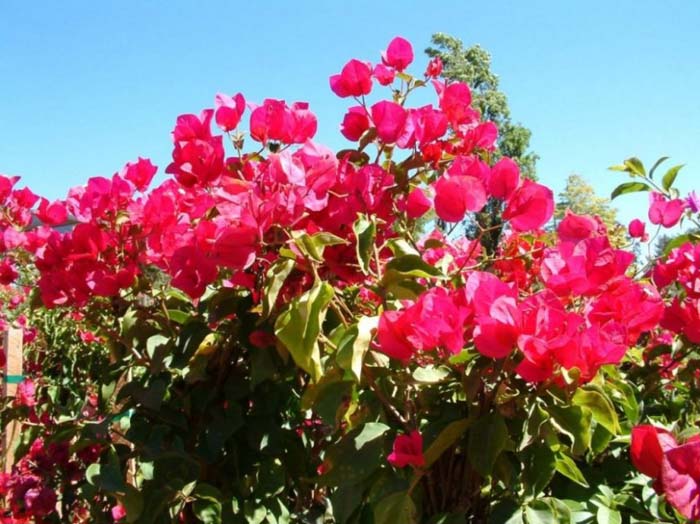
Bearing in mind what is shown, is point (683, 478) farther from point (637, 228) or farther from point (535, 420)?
point (637, 228)

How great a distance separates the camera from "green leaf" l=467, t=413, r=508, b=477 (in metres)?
0.75

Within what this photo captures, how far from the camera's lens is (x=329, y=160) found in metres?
0.96

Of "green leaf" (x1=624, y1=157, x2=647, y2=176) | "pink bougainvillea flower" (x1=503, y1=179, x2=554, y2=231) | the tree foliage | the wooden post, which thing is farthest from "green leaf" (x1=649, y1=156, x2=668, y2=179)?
the tree foliage

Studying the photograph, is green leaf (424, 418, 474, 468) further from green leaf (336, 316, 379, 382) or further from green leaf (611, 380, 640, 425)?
green leaf (611, 380, 640, 425)

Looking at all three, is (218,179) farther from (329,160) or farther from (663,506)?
(663,506)

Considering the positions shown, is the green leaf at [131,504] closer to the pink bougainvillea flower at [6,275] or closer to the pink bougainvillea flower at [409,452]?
the pink bougainvillea flower at [409,452]

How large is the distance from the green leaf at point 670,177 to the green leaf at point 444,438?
36.8 inches

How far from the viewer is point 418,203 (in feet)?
3.37

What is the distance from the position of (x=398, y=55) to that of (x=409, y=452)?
0.77 meters

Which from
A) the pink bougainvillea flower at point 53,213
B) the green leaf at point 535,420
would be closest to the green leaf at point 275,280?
the green leaf at point 535,420

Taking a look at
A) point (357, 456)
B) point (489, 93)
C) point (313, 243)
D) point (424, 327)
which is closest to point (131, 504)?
point (357, 456)

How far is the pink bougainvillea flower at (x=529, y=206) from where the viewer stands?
88cm

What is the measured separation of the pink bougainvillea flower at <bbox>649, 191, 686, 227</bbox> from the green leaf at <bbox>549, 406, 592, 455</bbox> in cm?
78

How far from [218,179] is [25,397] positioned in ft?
4.94
